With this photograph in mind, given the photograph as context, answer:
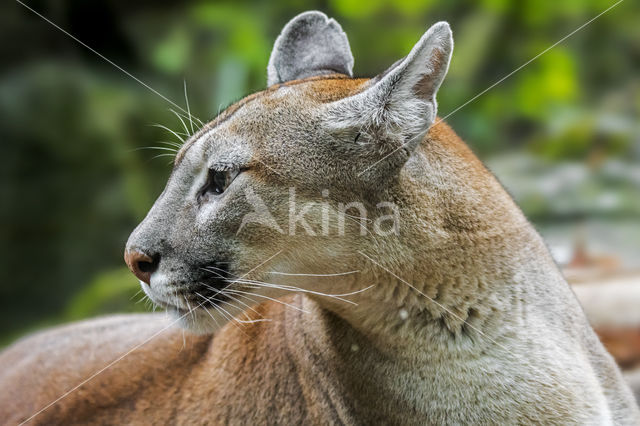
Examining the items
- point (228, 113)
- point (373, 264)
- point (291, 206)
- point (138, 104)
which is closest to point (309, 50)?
point (228, 113)

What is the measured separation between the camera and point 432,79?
316 centimetres

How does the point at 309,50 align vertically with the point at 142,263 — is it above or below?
above

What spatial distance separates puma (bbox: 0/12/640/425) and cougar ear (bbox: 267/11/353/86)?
547mm

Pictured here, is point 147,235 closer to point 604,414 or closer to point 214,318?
point 214,318

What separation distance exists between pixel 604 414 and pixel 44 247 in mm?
8790

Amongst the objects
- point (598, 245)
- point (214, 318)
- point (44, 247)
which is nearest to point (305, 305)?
point (214, 318)

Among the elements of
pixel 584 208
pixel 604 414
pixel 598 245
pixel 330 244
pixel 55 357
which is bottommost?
A: pixel 55 357

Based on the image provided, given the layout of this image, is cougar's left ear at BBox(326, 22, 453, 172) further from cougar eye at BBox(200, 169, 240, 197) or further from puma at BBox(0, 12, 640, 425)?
cougar eye at BBox(200, 169, 240, 197)

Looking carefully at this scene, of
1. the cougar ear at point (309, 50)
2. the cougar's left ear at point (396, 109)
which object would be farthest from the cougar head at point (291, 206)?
the cougar ear at point (309, 50)

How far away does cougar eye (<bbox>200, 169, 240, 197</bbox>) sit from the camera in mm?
3314

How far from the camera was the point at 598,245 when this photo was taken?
8156 millimetres

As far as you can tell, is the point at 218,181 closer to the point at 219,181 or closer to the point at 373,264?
the point at 219,181

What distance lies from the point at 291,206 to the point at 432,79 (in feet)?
2.57

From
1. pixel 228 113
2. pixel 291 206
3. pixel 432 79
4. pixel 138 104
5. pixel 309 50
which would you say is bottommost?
pixel 291 206
